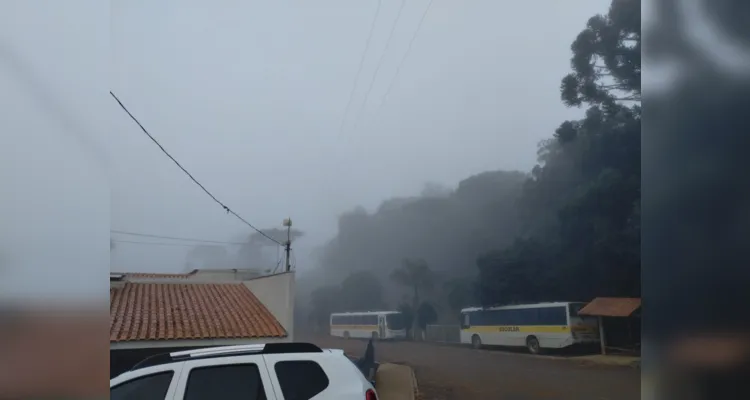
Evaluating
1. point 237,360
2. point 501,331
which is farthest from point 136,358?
point 501,331

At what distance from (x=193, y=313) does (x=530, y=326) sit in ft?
5.41

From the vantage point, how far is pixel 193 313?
2709 mm

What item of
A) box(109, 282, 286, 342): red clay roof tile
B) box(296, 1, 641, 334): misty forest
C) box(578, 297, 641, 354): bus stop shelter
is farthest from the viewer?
box(109, 282, 286, 342): red clay roof tile

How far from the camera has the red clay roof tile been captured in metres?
2.39

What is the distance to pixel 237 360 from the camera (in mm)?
2152

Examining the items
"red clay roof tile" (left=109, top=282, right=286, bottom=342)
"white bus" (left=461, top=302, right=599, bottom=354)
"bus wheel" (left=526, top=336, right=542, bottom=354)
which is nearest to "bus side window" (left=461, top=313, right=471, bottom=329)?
"white bus" (left=461, top=302, right=599, bottom=354)

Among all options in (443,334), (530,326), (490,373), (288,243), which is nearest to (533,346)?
(530,326)

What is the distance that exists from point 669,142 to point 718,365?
14.8 inches

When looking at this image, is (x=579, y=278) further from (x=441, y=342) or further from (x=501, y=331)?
(x=441, y=342)

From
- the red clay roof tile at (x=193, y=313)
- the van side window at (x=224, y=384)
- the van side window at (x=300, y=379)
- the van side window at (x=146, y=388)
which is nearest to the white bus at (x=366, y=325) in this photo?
the red clay roof tile at (x=193, y=313)

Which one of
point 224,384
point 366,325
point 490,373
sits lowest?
point 490,373

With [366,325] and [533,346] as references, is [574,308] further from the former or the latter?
[366,325]

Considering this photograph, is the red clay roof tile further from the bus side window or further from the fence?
the bus side window

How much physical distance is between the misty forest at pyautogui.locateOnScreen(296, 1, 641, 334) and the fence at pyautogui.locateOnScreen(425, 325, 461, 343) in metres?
0.04
